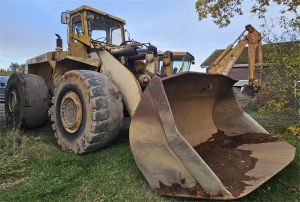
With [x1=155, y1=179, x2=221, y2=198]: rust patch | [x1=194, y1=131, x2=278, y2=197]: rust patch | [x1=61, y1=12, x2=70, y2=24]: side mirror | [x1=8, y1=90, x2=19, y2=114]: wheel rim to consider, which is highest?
[x1=61, y1=12, x2=70, y2=24]: side mirror

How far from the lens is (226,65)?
698 cm

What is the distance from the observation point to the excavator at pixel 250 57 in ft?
22.6

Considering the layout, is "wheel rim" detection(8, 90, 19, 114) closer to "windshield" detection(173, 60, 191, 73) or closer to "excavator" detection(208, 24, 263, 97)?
"windshield" detection(173, 60, 191, 73)

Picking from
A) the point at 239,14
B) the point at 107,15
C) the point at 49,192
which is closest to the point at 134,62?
the point at 107,15

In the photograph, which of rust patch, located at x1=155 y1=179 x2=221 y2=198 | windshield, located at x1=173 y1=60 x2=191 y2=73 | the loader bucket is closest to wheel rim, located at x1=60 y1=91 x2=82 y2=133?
the loader bucket

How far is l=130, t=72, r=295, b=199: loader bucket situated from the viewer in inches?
131

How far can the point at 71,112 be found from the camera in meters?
5.34

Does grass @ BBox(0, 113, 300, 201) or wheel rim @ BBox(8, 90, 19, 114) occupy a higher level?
wheel rim @ BBox(8, 90, 19, 114)

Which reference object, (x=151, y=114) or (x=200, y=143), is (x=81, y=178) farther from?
(x=200, y=143)

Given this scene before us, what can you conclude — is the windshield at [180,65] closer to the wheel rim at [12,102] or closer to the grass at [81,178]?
the grass at [81,178]

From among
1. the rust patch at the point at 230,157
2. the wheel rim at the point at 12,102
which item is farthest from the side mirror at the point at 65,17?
the rust patch at the point at 230,157

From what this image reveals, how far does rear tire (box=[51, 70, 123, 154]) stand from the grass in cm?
21

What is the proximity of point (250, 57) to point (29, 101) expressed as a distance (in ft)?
14.2

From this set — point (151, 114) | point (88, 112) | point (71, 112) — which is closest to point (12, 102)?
point (71, 112)
